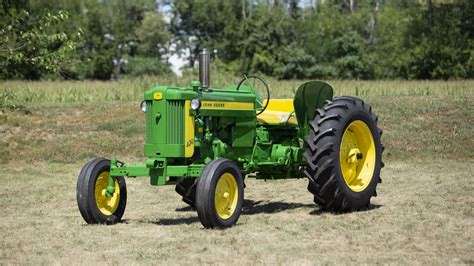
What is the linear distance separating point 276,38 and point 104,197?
5224 centimetres

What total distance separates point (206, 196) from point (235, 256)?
4.77 ft

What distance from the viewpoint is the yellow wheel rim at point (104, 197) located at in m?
10.5

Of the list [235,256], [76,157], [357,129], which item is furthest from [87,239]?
[76,157]

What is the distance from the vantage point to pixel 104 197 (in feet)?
34.6

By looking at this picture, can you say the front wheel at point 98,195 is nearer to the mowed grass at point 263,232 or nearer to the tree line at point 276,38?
the mowed grass at point 263,232

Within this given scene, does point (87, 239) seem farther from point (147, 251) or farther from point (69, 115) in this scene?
point (69, 115)

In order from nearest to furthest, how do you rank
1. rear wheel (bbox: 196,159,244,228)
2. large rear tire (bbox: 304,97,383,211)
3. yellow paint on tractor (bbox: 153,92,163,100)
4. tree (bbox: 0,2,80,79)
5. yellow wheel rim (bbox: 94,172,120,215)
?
rear wheel (bbox: 196,159,244,228) → yellow paint on tractor (bbox: 153,92,163,100) → yellow wheel rim (bbox: 94,172,120,215) → large rear tire (bbox: 304,97,383,211) → tree (bbox: 0,2,80,79)

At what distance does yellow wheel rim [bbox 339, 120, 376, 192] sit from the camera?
11.4 m

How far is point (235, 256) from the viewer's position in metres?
8.07

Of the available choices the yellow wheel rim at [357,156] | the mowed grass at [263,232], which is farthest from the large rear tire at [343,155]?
the mowed grass at [263,232]

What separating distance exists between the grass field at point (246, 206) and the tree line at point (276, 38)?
25.2 m

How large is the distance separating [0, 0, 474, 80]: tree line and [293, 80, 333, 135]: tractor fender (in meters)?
35.7

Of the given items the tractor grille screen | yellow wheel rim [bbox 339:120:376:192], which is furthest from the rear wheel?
yellow wheel rim [bbox 339:120:376:192]

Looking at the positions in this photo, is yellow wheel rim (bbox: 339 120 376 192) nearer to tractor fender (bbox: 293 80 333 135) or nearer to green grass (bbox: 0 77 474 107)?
tractor fender (bbox: 293 80 333 135)
